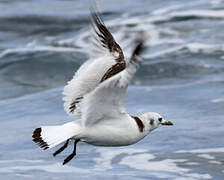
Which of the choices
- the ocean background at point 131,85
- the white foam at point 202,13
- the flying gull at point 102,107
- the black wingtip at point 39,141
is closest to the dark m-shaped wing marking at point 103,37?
the flying gull at point 102,107

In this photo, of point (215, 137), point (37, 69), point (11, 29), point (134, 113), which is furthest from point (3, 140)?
point (11, 29)

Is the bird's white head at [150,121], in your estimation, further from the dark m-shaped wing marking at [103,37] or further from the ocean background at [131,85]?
the ocean background at [131,85]

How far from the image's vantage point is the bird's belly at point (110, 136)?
6.76 m

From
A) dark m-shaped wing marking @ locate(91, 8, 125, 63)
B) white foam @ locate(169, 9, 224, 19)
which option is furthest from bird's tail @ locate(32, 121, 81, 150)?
white foam @ locate(169, 9, 224, 19)

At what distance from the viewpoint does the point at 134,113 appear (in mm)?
11062

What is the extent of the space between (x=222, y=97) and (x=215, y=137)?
2.34 metres

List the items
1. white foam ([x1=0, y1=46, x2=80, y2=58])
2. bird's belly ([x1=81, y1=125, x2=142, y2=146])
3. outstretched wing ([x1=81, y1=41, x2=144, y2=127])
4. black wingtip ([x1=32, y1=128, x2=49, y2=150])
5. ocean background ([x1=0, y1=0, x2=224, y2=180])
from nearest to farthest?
outstretched wing ([x1=81, y1=41, x2=144, y2=127])
black wingtip ([x1=32, y1=128, x2=49, y2=150])
bird's belly ([x1=81, y1=125, x2=142, y2=146])
ocean background ([x1=0, y1=0, x2=224, y2=180])
white foam ([x1=0, y1=46, x2=80, y2=58])

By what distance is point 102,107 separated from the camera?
6.56m

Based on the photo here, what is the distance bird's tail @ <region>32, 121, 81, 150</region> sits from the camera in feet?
21.1

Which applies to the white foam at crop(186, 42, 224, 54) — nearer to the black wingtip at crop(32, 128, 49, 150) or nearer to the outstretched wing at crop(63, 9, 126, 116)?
the outstretched wing at crop(63, 9, 126, 116)

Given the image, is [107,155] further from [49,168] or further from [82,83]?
[82,83]

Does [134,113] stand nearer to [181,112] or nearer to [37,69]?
[181,112]

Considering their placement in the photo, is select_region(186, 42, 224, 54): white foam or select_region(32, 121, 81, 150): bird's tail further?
select_region(186, 42, 224, 54): white foam

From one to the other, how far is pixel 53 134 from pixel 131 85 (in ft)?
22.3
